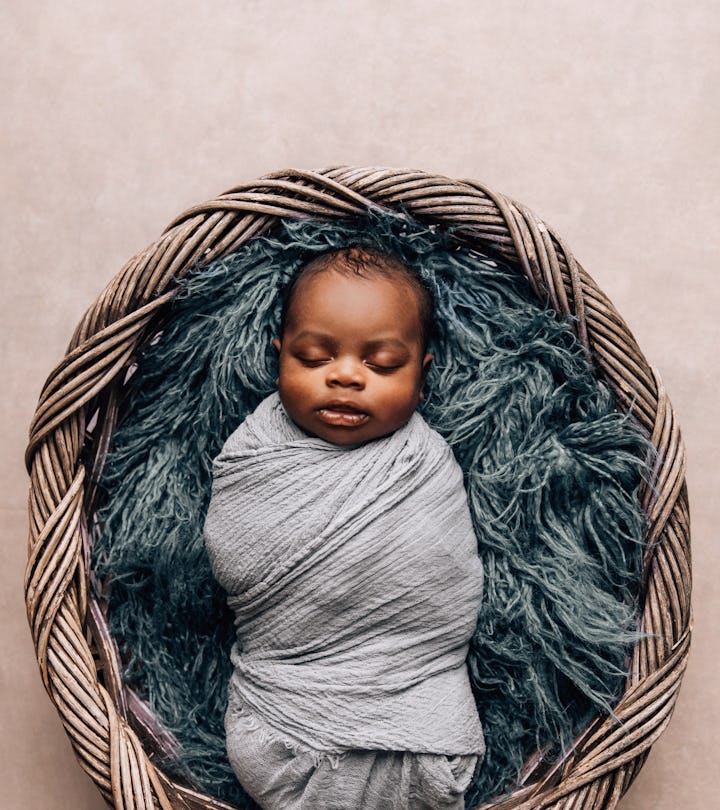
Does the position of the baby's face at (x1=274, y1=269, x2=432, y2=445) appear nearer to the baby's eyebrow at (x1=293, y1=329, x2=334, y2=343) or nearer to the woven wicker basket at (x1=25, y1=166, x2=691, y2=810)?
the baby's eyebrow at (x1=293, y1=329, x2=334, y2=343)

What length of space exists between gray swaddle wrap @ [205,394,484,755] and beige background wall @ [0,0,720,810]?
371mm

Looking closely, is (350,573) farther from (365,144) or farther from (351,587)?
(365,144)

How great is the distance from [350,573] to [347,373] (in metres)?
0.20

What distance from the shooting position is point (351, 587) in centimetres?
87

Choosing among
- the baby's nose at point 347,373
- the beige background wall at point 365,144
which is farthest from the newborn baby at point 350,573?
the beige background wall at point 365,144

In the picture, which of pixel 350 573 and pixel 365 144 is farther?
pixel 365 144

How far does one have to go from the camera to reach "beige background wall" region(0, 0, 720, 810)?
1.10 metres

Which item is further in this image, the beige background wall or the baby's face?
the beige background wall

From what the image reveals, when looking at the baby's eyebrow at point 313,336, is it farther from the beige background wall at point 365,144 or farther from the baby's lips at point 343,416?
the beige background wall at point 365,144

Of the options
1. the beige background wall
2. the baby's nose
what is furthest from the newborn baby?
the beige background wall

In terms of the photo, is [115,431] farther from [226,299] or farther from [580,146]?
[580,146]

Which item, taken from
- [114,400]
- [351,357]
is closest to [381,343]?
[351,357]

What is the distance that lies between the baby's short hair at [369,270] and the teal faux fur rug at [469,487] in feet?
0.07

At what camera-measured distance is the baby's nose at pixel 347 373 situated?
2.84 feet
